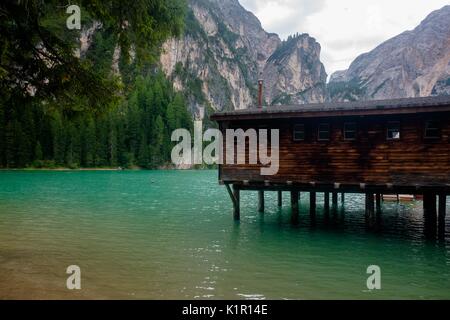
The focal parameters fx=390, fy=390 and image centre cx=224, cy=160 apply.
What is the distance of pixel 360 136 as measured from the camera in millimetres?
20672

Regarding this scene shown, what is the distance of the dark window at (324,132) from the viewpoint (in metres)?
21.4

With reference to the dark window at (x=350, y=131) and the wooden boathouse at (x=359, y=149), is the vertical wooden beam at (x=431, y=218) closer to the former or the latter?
the wooden boathouse at (x=359, y=149)

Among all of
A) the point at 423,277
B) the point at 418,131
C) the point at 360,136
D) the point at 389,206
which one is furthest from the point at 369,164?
the point at 389,206

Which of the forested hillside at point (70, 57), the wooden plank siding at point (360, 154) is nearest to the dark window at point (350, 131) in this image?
the wooden plank siding at point (360, 154)

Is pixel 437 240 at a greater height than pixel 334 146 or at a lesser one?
lesser

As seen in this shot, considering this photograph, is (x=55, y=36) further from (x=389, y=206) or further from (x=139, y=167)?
(x=139, y=167)

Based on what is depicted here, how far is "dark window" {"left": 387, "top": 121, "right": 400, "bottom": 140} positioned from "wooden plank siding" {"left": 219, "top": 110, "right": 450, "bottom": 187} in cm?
16

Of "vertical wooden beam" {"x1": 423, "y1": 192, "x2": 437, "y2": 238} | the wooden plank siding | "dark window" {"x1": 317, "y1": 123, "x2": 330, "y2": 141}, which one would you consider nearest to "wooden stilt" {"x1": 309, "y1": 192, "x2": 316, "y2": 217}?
the wooden plank siding

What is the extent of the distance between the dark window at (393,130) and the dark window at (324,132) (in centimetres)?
309

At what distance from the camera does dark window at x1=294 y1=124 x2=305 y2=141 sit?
72.1 feet

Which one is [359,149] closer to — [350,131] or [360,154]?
[360,154]

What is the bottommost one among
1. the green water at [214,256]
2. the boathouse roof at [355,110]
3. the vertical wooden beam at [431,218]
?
the green water at [214,256]

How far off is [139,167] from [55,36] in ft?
431
